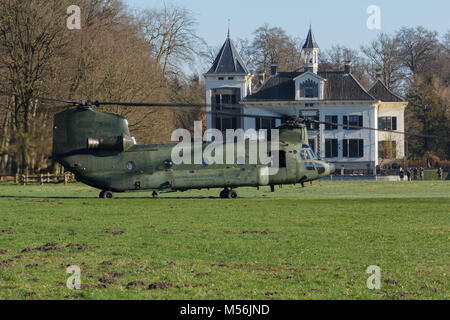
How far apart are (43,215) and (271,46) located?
86427 millimetres

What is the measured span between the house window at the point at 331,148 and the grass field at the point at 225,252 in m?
59.7

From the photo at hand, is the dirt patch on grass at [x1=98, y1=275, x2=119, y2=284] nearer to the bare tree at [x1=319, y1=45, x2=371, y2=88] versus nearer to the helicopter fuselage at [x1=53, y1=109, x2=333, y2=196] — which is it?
the helicopter fuselage at [x1=53, y1=109, x2=333, y2=196]

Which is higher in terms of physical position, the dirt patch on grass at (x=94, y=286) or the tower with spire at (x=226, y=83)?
the tower with spire at (x=226, y=83)

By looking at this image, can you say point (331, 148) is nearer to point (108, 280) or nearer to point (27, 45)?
point (27, 45)

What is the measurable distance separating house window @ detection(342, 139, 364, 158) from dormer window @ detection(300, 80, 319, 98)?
23.8 feet

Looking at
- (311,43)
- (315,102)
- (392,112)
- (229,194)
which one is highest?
(311,43)

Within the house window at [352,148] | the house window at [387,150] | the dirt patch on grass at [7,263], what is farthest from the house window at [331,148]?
the dirt patch on grass at [7,263]

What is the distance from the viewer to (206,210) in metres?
29.2

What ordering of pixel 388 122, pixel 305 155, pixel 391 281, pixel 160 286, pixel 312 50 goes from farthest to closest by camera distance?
1. pixel 312 50
2. pixel 388 122
3. pixel 305 155
4. pixel 391 281
5. pixel 160 286

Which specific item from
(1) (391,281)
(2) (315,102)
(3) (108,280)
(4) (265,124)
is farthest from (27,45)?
(1) (391,281)

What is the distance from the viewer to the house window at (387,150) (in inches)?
3640

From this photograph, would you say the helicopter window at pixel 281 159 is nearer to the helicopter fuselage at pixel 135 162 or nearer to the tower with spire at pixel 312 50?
the helicopter fuselage at pixel 135 162

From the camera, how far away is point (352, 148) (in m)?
88.8

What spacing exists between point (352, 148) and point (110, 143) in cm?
5815
